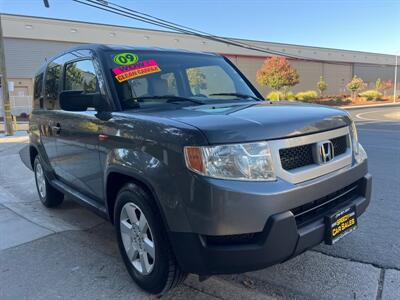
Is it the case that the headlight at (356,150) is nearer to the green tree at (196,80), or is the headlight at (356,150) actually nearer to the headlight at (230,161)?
the headlight at (230,161)

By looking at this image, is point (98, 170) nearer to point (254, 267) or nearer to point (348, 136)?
point (254, 267)

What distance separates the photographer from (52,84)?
15.9ft

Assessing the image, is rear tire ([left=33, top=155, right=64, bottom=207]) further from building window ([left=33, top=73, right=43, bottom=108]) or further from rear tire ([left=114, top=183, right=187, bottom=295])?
rear tire ([left=114, top=183, right=187, bottom=295])

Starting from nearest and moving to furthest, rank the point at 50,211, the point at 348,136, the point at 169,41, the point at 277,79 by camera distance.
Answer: the point at 348,136 → the point at 50,211 → the point at 277,79 → the point at 169,41

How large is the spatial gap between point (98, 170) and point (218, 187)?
159 centimetres

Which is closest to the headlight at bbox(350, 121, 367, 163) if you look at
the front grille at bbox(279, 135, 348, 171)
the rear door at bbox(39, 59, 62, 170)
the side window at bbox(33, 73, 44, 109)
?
the front grille at bbox(279, 135, 348, 171)

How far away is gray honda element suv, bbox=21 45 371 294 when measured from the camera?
235 centimetres

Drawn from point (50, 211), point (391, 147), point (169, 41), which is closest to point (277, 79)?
point (169, 41)

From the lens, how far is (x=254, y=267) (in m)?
2.41

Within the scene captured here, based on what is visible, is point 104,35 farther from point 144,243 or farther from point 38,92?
point 144,243

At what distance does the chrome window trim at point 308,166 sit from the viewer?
2.44 m

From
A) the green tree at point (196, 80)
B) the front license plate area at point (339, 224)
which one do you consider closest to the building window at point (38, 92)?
the green tree at point (196, 80)

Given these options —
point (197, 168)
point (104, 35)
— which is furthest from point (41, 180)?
point (104, 35)

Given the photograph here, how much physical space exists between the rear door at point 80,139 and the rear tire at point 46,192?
765mm
